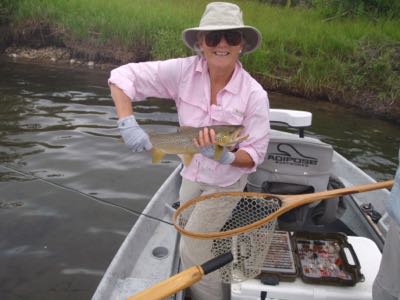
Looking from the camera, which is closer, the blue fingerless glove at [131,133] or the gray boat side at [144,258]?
the blue fingerless glove at [131,133]

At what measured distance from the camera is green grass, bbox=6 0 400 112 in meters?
12.5

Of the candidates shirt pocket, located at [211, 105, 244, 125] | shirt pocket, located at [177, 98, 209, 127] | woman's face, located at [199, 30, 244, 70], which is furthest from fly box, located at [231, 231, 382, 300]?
woman's face, located at [199, 30, 244, 70]

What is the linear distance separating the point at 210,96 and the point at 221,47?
430 mm

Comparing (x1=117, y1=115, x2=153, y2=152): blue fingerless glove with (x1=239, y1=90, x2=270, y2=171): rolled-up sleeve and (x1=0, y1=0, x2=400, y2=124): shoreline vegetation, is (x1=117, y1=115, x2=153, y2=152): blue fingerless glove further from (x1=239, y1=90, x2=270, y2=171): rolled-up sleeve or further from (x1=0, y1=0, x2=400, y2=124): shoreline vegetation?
(x1=0, y1=0, x2=400, y2=124): shoreline vegetation

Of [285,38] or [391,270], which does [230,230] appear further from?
[285,38]

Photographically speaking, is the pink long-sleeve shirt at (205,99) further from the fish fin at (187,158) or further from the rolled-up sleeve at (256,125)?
the fish fin at (187,158)

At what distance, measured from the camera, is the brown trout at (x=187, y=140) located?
3.15m

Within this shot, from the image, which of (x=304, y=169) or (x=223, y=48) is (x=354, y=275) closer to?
(x=304, y=169)

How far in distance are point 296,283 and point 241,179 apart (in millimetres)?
961

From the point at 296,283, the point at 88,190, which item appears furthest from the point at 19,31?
the point at 296,283

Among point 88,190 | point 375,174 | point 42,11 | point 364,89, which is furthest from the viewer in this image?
point 42,11

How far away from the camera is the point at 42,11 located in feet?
53.9

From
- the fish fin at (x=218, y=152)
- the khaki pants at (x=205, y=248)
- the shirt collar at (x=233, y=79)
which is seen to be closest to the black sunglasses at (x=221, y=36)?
the shirt collar at (x=233, y=79)

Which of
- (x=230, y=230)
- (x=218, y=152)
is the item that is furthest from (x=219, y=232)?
(x=218, y=152)
